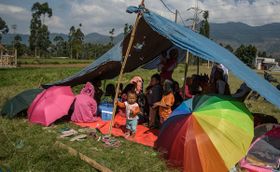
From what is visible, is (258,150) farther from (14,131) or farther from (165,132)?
(14,131)

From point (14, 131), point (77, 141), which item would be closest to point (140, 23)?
point (77, 141)

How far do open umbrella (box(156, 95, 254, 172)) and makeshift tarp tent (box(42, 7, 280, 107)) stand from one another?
0.70 m

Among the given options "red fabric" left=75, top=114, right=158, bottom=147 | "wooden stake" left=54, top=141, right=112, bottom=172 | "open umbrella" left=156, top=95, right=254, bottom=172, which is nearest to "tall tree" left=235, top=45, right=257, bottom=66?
"red fabric" left=75, top=114, right=158, bottom=147

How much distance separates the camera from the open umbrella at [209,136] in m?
5.49

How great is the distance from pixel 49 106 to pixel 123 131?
183 cm

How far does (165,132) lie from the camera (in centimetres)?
620

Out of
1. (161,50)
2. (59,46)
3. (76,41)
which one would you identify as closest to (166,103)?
(161,50)

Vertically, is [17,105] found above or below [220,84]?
below

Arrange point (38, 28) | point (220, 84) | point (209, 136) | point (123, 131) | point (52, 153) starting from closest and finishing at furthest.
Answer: point (209, 136)
point (52, 153)
point (123, 131)
point (220, 84)
point (38, 28)

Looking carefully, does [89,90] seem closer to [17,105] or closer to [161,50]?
[17,105]

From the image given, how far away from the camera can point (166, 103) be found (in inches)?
302

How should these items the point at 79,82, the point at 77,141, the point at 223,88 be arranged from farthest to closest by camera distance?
the point at 79,82 → the point at 223,88 → the point at 77,141

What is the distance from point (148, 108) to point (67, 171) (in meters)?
3.82

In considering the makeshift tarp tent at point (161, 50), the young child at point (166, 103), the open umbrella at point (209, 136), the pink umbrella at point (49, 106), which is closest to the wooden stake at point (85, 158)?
the open umbrella at point (209, 136)
